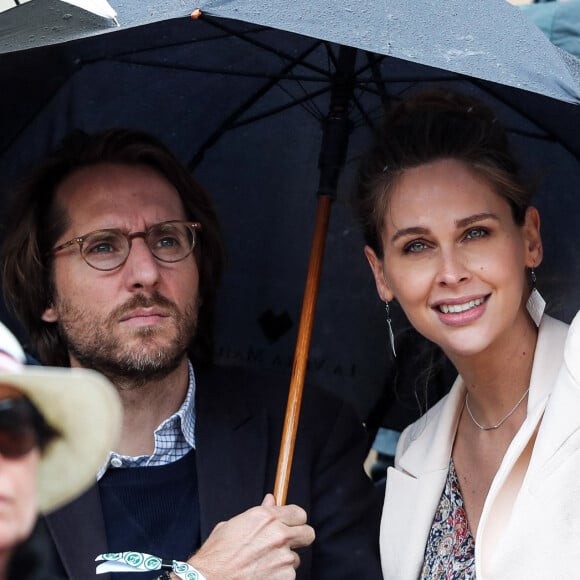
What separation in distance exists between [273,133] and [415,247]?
0.87m

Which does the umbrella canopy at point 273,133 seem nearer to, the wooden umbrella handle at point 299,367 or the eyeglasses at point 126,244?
the wooden umbrella handle at point 299,367

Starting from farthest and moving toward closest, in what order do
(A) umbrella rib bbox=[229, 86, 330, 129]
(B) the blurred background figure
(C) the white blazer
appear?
1. (A) umbrella rib bbox=[229, 86, 330, 129]
2. (C) the white blazer
3. (B) the blurred background figure

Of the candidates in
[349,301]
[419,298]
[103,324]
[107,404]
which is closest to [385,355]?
[349,301]

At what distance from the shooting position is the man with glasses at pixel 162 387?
2.97 m

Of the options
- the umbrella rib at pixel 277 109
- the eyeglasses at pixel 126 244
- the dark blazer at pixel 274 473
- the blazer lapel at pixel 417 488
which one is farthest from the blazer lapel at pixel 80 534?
the umbrella rib at pixel 277 109

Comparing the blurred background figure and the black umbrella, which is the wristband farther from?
the blurred background figure

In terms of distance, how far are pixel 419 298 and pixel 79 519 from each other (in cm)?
110

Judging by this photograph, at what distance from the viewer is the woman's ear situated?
3057 mm

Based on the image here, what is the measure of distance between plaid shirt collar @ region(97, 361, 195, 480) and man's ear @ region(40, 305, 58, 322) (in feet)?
1.68

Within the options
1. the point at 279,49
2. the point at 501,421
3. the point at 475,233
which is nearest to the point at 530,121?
the point at 475,233

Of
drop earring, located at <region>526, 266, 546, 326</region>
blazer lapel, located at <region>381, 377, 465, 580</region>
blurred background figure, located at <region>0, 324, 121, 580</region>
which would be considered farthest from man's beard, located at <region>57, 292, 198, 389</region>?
blurred background figure, located at <region>0, 324, 121, 580</region>

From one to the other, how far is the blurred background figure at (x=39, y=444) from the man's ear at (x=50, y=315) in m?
2.11

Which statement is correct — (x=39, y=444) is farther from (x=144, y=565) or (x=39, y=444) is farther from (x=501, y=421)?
(x=501, y=421)

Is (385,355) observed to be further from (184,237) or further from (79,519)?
(79,519)
